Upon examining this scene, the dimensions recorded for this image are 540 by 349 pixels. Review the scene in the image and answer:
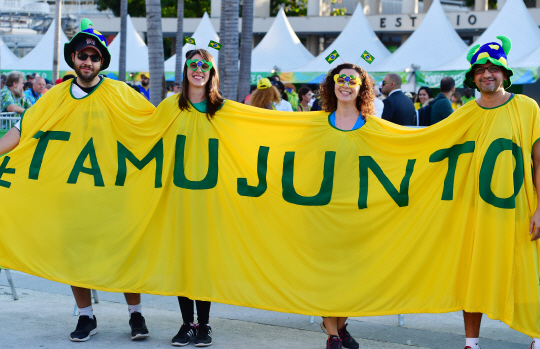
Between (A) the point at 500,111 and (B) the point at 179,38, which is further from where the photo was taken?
(B) the point at 179,38

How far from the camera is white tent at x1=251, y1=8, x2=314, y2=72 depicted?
25.3 metres

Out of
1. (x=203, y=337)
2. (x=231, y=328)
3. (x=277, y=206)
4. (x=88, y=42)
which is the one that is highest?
(x=88, y=42)

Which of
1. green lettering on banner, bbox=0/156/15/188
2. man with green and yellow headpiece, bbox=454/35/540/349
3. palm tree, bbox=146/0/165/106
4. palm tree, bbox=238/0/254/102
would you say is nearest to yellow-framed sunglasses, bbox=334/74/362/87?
man with green and yellow headpiece, bbox=454/35/540/349

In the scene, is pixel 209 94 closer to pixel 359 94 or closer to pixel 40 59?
pixel 359 94

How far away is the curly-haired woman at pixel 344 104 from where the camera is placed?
194 inches

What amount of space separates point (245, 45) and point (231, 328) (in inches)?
441

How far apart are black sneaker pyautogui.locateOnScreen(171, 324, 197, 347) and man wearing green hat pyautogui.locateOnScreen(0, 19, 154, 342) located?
28 centimetres

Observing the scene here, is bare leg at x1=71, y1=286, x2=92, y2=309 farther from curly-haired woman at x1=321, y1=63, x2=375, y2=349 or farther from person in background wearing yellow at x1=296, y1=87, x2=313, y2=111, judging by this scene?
person in background wearing yellow at x1=296, y1=87, x2=313, y2=111

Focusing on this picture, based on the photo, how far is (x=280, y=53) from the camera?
25.8 meters

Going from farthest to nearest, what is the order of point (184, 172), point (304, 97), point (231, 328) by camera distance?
point (304, 97) → point (231, 328) → point (184, 172)

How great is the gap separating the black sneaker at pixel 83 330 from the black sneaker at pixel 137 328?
30cm

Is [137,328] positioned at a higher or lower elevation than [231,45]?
lower

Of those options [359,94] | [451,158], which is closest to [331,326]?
[451,158]

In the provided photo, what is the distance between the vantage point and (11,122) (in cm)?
877
